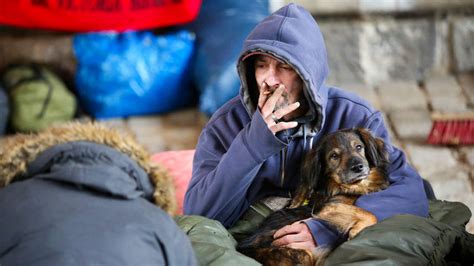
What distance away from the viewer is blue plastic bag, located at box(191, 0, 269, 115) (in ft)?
16.7

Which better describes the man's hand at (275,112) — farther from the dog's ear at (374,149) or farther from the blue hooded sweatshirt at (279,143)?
the dog's ear at (374,149)

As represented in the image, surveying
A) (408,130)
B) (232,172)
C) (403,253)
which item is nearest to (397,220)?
(403,253)

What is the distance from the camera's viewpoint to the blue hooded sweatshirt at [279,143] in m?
2.79

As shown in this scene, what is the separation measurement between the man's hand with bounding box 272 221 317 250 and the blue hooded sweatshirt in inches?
0.9

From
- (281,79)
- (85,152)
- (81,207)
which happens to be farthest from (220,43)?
(81,207)

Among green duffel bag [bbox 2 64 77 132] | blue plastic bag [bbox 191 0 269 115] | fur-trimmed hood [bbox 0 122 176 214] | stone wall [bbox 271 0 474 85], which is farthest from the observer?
stone wall [bbox 271 0 474 85]

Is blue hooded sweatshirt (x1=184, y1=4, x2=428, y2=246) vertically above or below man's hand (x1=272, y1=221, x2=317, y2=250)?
above

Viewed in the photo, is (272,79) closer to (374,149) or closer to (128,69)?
(374,149)

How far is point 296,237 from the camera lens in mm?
2709

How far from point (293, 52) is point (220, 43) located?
2.55m

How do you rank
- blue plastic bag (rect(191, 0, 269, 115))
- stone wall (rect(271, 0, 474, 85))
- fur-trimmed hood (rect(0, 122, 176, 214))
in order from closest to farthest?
1. fur-trimmed hood (rect(0, 122, 176, 214))
2. blue plastic bag (rect(191, 0, 269, 115))
3. stone wall (rect(271, 0, 474, 85))

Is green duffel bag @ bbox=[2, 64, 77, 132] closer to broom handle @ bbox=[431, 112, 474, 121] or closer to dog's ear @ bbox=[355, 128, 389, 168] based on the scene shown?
broom handle @ bbox=[431, 112, 474, 121]

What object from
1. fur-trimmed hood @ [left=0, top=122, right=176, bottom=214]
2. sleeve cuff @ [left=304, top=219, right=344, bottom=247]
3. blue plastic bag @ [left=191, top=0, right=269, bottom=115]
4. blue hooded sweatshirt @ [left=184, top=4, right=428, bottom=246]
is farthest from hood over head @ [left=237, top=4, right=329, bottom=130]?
blue plastic bag @ [left=191, top=0, right=269, bottom=115]

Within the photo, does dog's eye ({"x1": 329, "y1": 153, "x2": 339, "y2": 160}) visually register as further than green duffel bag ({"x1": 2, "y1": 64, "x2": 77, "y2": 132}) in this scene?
No
